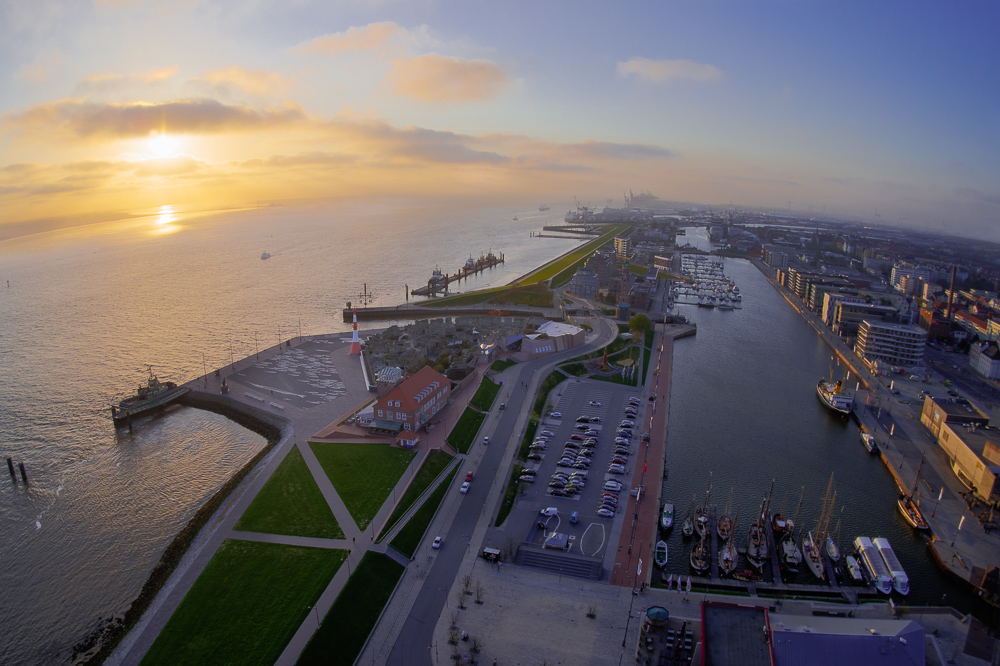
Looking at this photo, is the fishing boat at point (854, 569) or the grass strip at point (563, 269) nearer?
the fishing boat at point (854, 569)

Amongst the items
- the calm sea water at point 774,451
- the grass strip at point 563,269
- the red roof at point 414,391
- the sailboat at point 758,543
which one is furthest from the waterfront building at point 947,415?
the grass strip at point 563,269

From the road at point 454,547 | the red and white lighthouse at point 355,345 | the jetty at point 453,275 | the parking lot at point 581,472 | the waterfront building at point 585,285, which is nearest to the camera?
the road at point 454,547

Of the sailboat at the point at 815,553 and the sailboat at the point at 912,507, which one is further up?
the sailboat at the point at 912,507

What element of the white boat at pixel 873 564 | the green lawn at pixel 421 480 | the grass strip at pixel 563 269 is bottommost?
the green lawn at pixel 421 480

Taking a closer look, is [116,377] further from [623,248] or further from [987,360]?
[623,248]

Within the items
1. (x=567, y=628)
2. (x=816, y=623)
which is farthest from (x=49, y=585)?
(x=816, y=623)

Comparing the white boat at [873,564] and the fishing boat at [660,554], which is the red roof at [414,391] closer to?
the fishing boat at [660,554]

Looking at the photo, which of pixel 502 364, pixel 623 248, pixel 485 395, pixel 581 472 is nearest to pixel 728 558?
pixel 581 472
